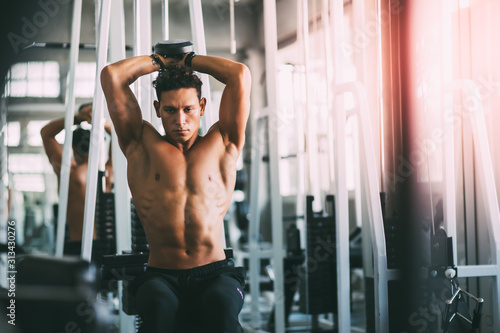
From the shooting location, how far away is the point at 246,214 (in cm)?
625

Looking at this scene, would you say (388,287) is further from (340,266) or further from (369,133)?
(369,133)

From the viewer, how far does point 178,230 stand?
1.89 meters

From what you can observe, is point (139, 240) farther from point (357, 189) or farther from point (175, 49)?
point (357, 189)

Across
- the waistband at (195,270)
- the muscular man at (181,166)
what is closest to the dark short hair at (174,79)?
the muscular man at (181,166)

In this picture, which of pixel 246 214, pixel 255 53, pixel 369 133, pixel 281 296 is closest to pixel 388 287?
pixel 369 133

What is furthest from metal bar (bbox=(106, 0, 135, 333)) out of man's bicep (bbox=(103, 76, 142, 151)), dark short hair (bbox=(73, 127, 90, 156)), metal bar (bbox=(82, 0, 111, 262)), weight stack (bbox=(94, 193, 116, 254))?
dark short hair (bbox=(73, 127, 90, 156))

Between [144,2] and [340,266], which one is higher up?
[144,2]

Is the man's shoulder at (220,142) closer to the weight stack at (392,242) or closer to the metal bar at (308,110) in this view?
the weight stack at (392,242)

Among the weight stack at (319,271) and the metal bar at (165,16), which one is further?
the weight stack at (319,271)

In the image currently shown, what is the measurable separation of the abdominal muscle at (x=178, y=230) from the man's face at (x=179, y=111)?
206mm

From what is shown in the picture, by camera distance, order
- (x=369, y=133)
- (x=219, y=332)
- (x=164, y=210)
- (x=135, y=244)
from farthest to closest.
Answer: (x=369, y=133) < (x=135, y=244) < (x=164, y=210) < (x=219, y=332)

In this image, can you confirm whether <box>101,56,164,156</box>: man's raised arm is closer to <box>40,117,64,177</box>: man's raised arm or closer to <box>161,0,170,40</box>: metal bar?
<box>161,0,170,40</box>: metal bar

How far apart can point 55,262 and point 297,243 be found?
125 inches

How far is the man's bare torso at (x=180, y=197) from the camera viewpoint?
189 centimetres
